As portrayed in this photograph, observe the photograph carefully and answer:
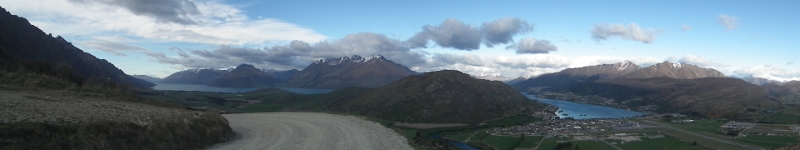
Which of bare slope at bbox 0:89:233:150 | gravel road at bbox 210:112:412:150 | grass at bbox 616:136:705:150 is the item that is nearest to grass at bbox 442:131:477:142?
grass at bbox 616:136:705:150

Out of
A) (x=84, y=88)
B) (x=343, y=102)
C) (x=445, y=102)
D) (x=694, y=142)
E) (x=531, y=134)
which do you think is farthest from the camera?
(x=343, y=102)

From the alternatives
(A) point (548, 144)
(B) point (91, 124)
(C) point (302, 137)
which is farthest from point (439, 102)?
(B) point (91, 124)

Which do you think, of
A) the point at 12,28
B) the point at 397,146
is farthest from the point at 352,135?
the point at 12,28

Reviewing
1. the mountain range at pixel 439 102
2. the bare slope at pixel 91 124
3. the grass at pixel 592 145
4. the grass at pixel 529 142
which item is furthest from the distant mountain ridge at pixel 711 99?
the bare slope at pixel 91 124

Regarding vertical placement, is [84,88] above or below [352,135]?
above

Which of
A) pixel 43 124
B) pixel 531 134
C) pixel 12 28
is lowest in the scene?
pixel 531 134

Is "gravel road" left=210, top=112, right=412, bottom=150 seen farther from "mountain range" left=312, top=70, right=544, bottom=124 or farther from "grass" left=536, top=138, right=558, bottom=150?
"mountain range" left=312, top=70, right=544, bottom=124

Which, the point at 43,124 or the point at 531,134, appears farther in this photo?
the point at 531,134

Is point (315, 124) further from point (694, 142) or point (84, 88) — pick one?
point (694, 142)

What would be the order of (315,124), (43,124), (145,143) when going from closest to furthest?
(43,124), (145,143), (315,124)
